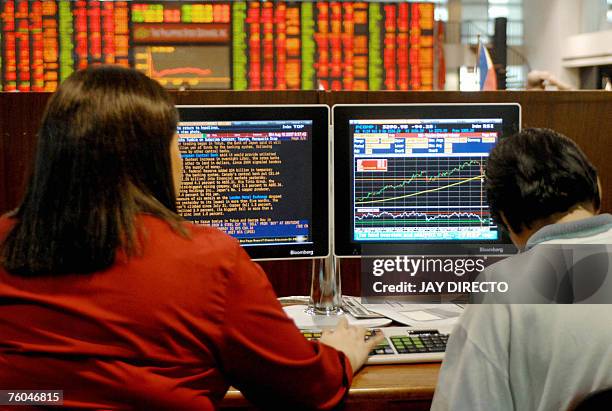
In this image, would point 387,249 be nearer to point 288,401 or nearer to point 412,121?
point 412,121

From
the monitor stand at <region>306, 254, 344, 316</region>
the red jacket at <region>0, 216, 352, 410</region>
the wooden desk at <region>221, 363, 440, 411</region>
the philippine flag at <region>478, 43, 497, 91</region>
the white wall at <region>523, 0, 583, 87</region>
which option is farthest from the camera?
the white wall at <region>523, 0, 583, 87</region>

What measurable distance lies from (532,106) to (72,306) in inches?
50.0

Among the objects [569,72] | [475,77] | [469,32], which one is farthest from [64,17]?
[569,72]

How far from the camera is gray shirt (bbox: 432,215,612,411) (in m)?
0.94

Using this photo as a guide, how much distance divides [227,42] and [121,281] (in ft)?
13.1

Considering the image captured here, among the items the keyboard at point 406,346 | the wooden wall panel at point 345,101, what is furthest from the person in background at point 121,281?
the wooden wall panel at point 345,101

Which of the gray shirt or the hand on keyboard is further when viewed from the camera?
the hand on keyboard

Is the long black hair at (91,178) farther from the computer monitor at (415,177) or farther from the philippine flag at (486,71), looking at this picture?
the philippine flag at (486,71)

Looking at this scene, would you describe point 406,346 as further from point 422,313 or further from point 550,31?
point 550,31

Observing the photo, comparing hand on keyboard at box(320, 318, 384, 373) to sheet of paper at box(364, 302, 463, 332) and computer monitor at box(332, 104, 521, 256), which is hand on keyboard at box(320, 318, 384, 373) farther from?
computer monitor at box(332, 104, 521, 256)

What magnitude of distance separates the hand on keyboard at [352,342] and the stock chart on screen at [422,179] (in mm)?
332

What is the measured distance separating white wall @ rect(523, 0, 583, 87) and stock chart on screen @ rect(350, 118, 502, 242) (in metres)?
4.91

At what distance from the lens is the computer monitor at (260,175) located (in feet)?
4.94

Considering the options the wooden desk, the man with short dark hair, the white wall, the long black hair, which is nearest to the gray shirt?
the man with short dark hair
